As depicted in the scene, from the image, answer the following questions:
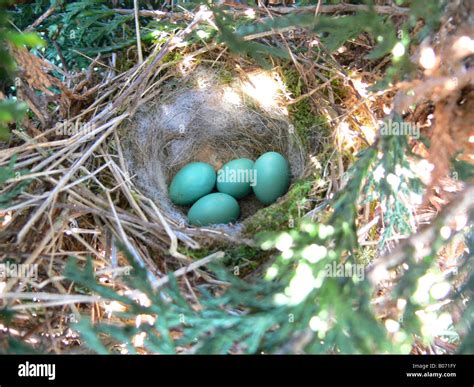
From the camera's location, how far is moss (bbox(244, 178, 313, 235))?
74.5 inches

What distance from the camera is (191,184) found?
2330mm

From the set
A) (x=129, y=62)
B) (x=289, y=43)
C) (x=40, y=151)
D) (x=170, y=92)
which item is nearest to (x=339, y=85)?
(x=289, y=43)

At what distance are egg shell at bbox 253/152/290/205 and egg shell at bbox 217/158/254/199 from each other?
76mm

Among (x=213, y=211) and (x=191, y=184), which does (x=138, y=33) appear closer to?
(x=191, y=184)

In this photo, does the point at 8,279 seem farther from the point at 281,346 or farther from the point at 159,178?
the point at 159,178

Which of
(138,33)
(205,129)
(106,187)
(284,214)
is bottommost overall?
(284,214)

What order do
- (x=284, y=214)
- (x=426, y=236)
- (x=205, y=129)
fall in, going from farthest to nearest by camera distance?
(x=205, y=129) < (x=284, y=214) < (x=426, y=236)

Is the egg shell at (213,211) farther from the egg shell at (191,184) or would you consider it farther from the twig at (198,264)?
the twig at (198,264)

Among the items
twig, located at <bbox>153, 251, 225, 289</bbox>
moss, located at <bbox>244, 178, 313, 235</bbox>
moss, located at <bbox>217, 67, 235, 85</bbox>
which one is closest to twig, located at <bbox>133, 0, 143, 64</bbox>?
moss, located at <bbox>217, 67, 235, 85</bbox>

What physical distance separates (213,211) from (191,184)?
0.67ft

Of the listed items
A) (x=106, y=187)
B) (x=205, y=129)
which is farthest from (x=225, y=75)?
(x=106, y=187)

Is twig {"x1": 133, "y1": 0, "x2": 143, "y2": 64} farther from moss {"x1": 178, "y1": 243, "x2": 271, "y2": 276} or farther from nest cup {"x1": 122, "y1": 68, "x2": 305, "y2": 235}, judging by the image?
moss {"x1": 178, "y1": 243, "x2": 271, "y2": 276}

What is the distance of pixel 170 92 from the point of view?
2348 millimetres
